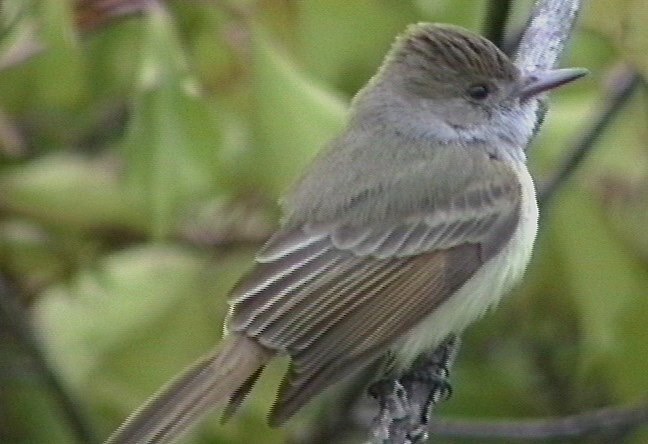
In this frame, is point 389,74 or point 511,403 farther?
point 511,403

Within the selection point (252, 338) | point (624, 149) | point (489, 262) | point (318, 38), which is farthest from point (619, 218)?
point (252, 338)

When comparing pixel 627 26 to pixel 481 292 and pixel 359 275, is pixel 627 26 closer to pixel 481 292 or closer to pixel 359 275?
pixel 481 292

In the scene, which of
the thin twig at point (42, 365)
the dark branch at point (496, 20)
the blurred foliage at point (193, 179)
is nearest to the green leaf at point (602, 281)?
the blurred foliage at point (193, 179)

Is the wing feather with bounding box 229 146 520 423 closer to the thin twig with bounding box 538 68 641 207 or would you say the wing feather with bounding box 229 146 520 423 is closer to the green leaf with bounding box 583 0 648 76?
the thin twig with bounding box 538 68 641 207

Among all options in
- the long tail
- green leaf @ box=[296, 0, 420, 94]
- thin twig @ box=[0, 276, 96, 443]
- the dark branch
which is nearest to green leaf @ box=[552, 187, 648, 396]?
the dark branch

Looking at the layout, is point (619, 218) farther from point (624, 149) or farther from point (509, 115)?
point (509, 115)

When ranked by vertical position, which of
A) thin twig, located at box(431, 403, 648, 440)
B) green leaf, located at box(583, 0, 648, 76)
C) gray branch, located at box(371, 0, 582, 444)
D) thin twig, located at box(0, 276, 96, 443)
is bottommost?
thin twig, located at box(431, 403, 648, 440)
